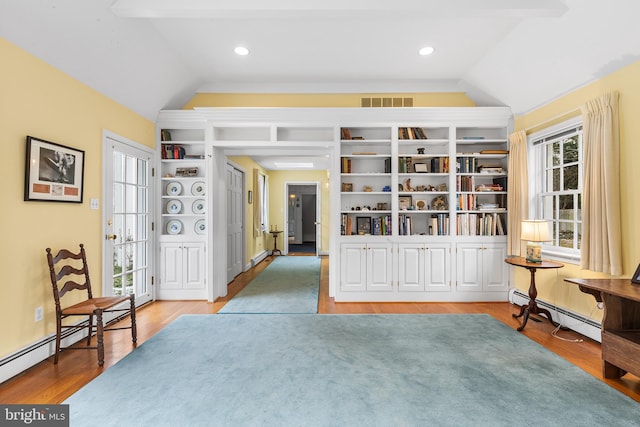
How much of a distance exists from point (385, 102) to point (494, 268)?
2860 millimetres

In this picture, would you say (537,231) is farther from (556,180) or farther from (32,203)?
(32,203)

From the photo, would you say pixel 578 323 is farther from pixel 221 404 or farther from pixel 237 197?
pixel 237 197

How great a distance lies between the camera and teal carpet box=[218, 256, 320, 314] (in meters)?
4.18

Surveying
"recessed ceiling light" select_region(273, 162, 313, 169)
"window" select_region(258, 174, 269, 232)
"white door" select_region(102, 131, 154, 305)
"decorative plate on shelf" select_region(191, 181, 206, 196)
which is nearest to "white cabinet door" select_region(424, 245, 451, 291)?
"decorative plate on shelf" select_region(191, 181, 206, 196)

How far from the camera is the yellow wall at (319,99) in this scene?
15.7 feet

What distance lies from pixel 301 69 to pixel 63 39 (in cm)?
253

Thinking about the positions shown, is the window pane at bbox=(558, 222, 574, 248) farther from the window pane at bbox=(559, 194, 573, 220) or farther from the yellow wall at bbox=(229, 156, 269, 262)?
the yellow wall at bbox=(229, 156, 269, 262)

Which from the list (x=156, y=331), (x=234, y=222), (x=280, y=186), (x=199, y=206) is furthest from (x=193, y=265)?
(x=280, y=186)

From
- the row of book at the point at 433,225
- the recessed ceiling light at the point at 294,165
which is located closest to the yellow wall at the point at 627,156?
the row of book at the point at 433,225

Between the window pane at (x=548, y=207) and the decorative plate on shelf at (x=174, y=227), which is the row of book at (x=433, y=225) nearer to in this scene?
the window pane at (x=548, y=207)

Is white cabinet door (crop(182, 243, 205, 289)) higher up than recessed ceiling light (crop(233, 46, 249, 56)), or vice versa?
recessed ceiling light (crop(233, 46, 249, 56))

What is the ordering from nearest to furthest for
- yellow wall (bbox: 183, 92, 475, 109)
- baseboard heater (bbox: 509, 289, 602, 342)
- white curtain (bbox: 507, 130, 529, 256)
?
1. baseboard heater (bbox: 509, 289, 602, 342)
2. white curtain (bbox: 507, 130, 529, 256)
3. yellow wall (bbox: 183, 92, 475, 109)

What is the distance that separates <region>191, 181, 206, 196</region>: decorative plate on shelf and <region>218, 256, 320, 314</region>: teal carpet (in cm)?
164

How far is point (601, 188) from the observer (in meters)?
2.95
